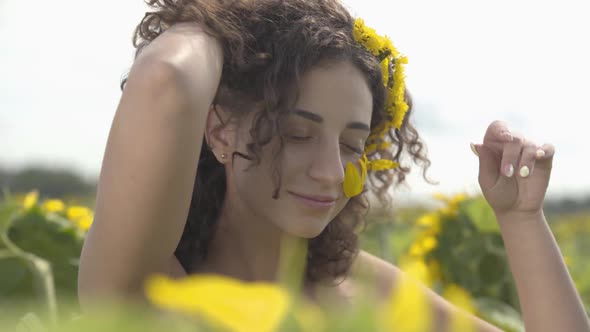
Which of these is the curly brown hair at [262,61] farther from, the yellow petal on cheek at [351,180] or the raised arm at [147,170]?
the raised arm at [147,170]

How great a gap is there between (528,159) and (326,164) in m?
0.47

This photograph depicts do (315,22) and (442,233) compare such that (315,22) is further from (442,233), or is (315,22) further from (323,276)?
(442,233)

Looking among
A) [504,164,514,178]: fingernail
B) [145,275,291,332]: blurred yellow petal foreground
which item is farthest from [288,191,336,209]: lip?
[145,275,291,332]: blurred yellow petal foreground

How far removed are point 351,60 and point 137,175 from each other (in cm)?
66

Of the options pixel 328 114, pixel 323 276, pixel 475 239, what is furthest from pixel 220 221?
pixel 475 239

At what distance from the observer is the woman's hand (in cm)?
144

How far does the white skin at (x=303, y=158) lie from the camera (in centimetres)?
127

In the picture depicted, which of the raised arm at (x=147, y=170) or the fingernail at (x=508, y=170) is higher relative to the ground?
the raised arm at (x=147, y=170)

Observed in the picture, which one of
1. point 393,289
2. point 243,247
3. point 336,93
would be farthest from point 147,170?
point 393,289

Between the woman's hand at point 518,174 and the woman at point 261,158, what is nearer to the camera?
the woman at point 261,158

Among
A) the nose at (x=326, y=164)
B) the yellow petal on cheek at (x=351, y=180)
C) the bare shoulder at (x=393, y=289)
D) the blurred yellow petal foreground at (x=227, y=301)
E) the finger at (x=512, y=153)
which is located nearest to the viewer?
the blurred yellow petal foreground at (x=227, y=301)

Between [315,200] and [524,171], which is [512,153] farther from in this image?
[315,200]

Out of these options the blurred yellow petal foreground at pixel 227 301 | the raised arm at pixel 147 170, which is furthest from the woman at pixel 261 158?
the blurred yellow petal foreground at pixel 227 301

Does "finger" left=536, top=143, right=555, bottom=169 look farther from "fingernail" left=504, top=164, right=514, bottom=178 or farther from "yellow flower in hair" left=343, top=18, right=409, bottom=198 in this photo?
"yellow flower in hair" left=343, top=18, right=409, bottom=198
